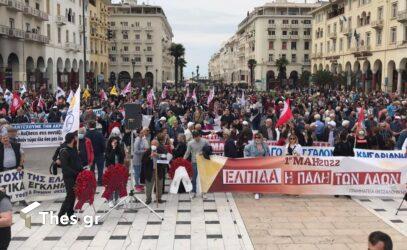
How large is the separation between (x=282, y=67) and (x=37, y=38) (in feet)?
181

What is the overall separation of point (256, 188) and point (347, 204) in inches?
89.0

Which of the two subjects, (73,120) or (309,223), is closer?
(309,223)

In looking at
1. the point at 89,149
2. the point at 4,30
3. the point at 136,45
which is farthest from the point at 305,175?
the point at 136,45

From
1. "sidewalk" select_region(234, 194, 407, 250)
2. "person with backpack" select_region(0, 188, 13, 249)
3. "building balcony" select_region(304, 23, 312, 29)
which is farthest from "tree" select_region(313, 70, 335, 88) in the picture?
"person with backpack" select_region(0, 188, 13, 249)

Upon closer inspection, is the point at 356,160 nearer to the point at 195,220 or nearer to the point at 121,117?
the point at 195,220

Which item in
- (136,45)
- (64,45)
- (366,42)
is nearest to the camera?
(64,45)

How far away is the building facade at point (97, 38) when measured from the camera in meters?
70.3

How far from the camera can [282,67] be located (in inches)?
3639

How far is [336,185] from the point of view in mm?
12750

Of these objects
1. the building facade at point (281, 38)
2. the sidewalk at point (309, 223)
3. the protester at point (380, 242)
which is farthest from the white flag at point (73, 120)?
the building facade at point (281, 38)

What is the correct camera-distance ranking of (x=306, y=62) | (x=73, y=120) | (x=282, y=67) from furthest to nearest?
(x=306, y=62)
(x=282, y=67)
(x=73, y=120)

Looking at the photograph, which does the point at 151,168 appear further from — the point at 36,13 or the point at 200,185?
the point at 36,13

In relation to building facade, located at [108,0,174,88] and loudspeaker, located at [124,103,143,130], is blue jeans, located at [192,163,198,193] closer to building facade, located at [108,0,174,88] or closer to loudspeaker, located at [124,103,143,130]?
loudspeaker, located at [124,103,143,130]

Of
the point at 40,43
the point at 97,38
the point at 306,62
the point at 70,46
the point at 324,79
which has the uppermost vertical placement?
the point at 97,38
